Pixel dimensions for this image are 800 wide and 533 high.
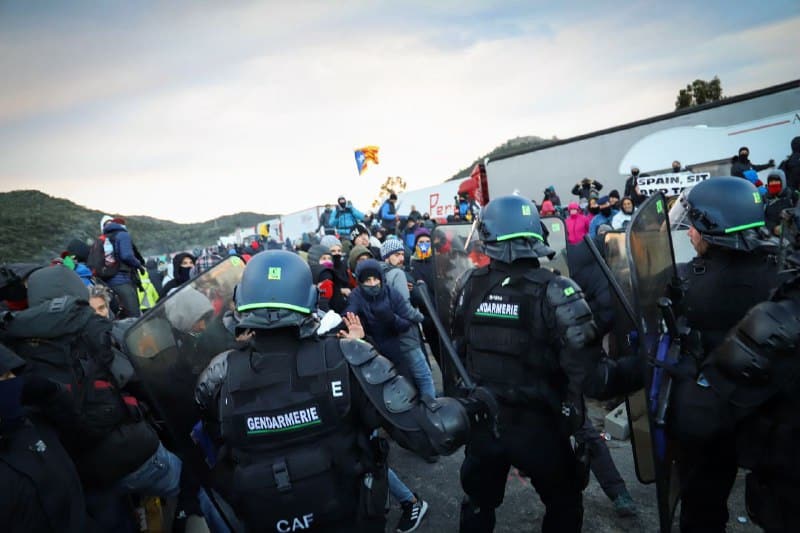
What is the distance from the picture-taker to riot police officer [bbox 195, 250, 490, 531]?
1786mm

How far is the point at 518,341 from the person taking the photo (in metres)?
2.52

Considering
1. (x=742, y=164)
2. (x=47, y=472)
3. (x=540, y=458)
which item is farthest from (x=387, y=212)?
(x=47, y=472)

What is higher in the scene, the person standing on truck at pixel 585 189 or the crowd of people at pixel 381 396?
the person standing on truck at pixel 585 189

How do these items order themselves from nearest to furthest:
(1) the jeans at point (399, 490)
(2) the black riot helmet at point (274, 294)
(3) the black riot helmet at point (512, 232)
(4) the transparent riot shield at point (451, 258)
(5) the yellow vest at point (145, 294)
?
(2) the black riot helmet at point (274, 294) < (3) the black riot helmet at point (512, 232) < (1) the jeans at point (399, 490) < (4) the transparent riot shield at point (451, 258) < (5) the yellow vest at point (145, 294)

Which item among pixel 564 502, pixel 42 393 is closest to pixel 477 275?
→ pixel 564 502

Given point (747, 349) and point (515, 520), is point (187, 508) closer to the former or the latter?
point (515, 520)

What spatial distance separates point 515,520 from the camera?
11.1ft

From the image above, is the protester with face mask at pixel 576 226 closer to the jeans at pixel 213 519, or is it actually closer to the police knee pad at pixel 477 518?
the police knee pad at pixel 477 518

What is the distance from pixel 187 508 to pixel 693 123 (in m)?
12.7

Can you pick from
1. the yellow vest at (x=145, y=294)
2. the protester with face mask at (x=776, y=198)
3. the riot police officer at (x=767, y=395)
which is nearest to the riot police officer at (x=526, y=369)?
the riot police officer at (x=767, y=395)

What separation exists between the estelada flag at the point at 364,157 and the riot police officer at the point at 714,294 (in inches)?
545

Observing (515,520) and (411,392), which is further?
(515,520)

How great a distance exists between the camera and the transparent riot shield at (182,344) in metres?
2.45

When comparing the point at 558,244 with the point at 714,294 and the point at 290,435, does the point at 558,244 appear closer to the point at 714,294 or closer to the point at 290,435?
the point at 714,294
